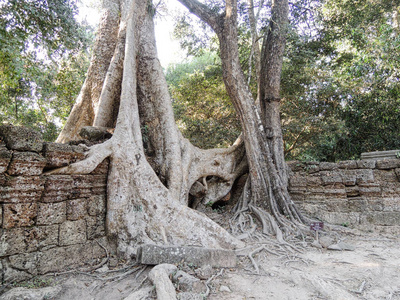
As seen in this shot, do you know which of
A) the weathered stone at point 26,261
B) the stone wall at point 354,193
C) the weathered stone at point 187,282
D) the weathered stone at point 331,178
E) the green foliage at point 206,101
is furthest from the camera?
the green foliage at point 206,101

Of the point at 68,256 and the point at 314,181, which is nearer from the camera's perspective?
the point at 68,256

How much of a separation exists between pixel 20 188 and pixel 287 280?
2707 mm

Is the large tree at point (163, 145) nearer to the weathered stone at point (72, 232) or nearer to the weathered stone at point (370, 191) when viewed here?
the weathered stone at point (72, 232)

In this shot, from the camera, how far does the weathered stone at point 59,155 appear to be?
2.63 metres

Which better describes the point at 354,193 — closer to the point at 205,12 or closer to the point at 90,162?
the point at 90,162

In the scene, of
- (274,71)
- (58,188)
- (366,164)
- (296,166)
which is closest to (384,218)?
(366,164)

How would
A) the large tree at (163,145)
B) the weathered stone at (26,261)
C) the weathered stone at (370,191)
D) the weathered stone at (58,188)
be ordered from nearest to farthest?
1. the weathered stone at (26,261)
2. the weathered stone at (58,188)
3. the large tree at (163,145)
4. the weathered stone at (370,191)

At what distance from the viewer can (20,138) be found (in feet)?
7.84

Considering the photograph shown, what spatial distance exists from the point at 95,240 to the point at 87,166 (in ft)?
2.84

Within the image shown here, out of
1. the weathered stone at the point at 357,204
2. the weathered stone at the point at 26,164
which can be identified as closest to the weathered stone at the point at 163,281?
the weathered stone at the point at 26,164

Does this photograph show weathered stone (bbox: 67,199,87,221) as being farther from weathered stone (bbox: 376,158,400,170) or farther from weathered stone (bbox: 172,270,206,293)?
→ weathered stone (bbox: 376,158,400,170)

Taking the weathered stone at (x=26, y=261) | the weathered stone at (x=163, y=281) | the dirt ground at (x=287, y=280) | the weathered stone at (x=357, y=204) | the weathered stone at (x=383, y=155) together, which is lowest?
the dirt ground at (x=287, y=280)

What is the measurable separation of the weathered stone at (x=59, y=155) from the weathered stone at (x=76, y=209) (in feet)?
1.44

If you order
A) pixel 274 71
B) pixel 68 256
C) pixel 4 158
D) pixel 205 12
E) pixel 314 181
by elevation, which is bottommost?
pixel 68 256
